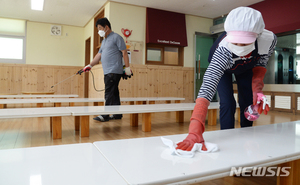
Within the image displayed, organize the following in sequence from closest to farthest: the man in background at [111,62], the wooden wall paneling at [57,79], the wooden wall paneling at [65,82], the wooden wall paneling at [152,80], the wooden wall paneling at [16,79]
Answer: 1. the man in background at [111,62]
2. the wooden wall paneling at [152,80]
3. the wooden wall paneling at [16,79]
4. the wooden wall paneling at [57,79]
5. the wooden wall paneling at [65,82]

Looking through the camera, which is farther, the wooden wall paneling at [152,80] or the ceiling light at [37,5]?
the wooden wall paneling at [152,80]

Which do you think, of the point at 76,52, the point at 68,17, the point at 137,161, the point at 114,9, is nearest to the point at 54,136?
the point at 137,161

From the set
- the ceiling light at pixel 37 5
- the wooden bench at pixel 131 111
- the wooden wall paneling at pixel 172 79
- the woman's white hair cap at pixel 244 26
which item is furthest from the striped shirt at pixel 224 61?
the ceiling light at pixel 37 5

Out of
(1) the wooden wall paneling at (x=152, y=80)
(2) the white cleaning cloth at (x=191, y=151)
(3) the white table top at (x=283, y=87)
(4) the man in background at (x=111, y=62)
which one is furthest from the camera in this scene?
(1) the wooden wall paneling at (x=152, y=80)

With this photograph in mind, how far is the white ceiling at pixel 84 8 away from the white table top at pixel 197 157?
16.7 ft

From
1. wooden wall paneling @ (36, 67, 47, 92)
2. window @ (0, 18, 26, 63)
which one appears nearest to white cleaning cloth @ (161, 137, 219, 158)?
wooden wall paneling @ (36, 67, 47, 92)

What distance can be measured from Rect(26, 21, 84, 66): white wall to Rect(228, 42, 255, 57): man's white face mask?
754 centimetres

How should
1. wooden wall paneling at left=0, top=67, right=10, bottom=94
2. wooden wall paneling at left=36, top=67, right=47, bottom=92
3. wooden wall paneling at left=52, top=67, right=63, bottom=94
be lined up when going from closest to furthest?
wooden wall paneling at left=0, top=67, right=10, bottom=94 < wooden wall paneling at left=36, top=67, right=47, bottom=92 < wooden wall paneling at left=52, top=67, right=63, bottom=94

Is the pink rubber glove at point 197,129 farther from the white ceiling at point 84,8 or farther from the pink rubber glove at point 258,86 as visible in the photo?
the white ceiling at point 84,8

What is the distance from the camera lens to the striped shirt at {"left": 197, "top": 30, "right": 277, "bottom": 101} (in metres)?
1.16

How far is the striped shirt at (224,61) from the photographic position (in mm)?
1163

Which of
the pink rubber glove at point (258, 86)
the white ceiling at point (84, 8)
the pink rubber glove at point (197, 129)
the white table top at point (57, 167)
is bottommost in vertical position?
the white table top at point (57, 167)

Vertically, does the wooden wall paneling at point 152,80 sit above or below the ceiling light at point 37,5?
below

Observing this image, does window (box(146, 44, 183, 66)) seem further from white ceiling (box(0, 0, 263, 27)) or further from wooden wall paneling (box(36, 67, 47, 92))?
wooden wall paneling (box(36, 67, 47, 92))
